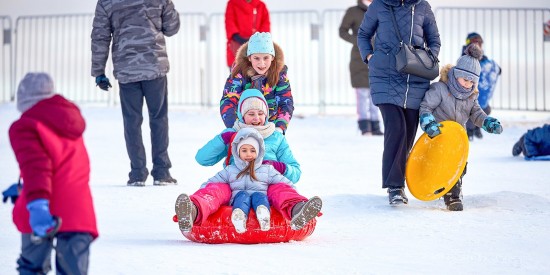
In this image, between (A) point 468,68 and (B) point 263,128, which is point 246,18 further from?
(B) point 263,128

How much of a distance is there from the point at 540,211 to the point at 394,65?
4.33ft

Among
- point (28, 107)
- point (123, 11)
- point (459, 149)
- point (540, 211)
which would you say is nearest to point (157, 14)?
point (123, 11)

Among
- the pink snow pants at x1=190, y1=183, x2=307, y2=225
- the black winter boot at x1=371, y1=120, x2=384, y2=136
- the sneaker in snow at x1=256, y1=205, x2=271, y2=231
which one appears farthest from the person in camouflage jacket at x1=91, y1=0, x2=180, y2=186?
the black winter boot at x1=371, y1=120, x2=384, y2=136

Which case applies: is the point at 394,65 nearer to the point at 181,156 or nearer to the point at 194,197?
the point at 194,197

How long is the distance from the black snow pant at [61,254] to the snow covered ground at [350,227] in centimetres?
107

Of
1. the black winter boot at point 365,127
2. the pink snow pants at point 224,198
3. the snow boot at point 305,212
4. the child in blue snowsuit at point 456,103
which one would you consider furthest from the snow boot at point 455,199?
the black winter boot at point 365,127

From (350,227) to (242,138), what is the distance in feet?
3.13

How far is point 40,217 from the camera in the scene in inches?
171

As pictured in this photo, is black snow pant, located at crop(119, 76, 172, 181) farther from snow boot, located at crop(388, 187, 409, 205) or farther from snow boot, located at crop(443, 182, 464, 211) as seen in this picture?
snow boot, located at crop(443, 182, 464, 211)

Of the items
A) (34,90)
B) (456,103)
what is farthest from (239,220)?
(456,103)

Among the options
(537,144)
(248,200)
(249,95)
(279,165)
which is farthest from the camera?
(537,144)

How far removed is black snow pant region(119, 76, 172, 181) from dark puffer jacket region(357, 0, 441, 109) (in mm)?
1980

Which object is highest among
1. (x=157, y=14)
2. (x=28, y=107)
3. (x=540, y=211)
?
(x=157, y=14)

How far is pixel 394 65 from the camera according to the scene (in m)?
8.25
